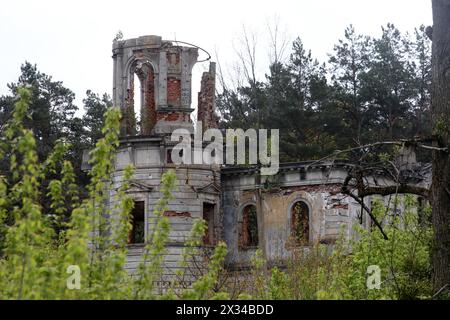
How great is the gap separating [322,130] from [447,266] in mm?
32783

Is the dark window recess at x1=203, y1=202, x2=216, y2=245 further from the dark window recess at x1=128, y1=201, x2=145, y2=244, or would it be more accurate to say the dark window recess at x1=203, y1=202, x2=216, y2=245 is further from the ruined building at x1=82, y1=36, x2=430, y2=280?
the dark window recess at x1=128, y1=201, x2=145, y2=244

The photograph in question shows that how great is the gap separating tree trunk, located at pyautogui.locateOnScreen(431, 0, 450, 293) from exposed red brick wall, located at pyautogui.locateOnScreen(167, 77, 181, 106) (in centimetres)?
1996

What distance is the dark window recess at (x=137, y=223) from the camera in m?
32.2

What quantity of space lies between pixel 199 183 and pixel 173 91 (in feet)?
10.0

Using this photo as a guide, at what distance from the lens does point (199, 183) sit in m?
32.3

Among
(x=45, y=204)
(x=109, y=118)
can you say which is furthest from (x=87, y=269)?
(x=45, y=204)

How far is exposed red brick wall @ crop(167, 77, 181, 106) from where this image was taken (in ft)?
107

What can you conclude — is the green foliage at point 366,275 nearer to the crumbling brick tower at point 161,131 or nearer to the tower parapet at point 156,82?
the crumbling brick tower at point 161,131

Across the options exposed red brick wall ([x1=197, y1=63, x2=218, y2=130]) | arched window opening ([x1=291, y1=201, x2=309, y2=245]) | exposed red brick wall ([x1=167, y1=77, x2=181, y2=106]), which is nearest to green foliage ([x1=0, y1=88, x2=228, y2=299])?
arched window opening ([x1=291, y1=201, x2=309, y2=245])

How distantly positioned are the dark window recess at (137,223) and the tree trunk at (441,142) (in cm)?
1897

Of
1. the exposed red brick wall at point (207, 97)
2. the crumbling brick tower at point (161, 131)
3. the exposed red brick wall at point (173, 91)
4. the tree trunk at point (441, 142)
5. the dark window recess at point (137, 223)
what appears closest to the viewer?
the tree trunk at point (441, 142)

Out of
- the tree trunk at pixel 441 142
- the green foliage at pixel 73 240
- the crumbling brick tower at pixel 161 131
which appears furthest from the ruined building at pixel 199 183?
the green foliage at pixel 73 240

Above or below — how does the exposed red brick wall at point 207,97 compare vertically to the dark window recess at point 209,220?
above

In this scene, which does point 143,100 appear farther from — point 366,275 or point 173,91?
point 366,275
